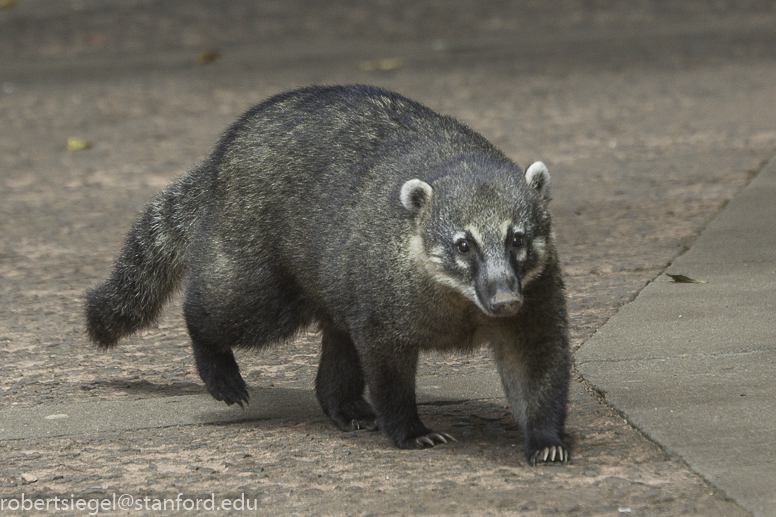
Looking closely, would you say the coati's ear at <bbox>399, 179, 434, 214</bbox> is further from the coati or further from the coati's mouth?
the coati's mouth

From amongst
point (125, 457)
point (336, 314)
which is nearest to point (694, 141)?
point (336, 314)

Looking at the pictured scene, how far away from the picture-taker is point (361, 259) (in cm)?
467

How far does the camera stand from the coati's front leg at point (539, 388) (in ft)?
14.3

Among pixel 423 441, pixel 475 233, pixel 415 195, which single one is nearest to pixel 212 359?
pixel 423 441

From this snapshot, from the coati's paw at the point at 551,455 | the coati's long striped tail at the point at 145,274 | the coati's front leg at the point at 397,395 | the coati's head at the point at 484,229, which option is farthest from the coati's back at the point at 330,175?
the coati's paw at the point at 551,455

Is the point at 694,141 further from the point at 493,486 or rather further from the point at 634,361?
the point at 493,486

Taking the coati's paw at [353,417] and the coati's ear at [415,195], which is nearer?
the coati's ear at [415,195]

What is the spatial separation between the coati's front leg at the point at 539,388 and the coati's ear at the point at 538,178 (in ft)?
1.98

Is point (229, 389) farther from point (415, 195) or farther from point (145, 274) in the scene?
point (415, 195)

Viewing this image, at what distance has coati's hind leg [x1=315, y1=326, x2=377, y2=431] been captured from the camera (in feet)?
16.6

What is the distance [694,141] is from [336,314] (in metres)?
6.23

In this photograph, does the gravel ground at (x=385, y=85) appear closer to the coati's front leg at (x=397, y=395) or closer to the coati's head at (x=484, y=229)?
the coati's front leg at (x=397, y=395)

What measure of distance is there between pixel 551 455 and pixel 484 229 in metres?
0.88

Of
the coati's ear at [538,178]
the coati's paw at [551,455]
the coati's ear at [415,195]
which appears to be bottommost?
the coati's paw at [551,455]
